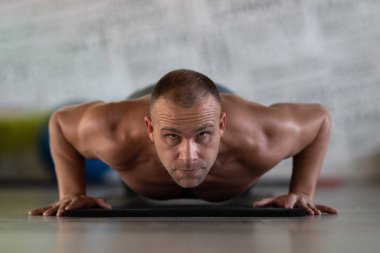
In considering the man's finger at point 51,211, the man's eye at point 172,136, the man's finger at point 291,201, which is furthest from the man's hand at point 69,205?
the man's finger at point 291,201

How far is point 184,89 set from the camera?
1664 millimetres

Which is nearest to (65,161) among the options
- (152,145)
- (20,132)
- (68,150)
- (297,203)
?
(68,150)

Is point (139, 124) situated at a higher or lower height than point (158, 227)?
higher

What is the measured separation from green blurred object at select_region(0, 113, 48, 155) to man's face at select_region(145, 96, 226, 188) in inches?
86.3

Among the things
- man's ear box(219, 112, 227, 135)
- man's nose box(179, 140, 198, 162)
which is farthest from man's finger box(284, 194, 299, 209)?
man's nose box(179, 140, 198, 162)

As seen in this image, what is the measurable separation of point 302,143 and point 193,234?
78 centimetres

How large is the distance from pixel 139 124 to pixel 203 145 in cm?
35

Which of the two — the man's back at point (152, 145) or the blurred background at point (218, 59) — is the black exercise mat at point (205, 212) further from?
the blurred background at point (218, 59)

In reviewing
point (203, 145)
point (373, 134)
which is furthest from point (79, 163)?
point (373, 134)

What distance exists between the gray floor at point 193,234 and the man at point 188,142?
0.15m

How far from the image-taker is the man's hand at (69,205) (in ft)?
6.48

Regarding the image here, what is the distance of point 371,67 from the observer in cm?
380

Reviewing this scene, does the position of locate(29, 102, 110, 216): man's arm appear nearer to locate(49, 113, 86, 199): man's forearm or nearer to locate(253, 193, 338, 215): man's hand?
locate(49, 113, 86, 199): man's forearm

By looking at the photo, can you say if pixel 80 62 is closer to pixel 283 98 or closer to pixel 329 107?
pixel 283 98
